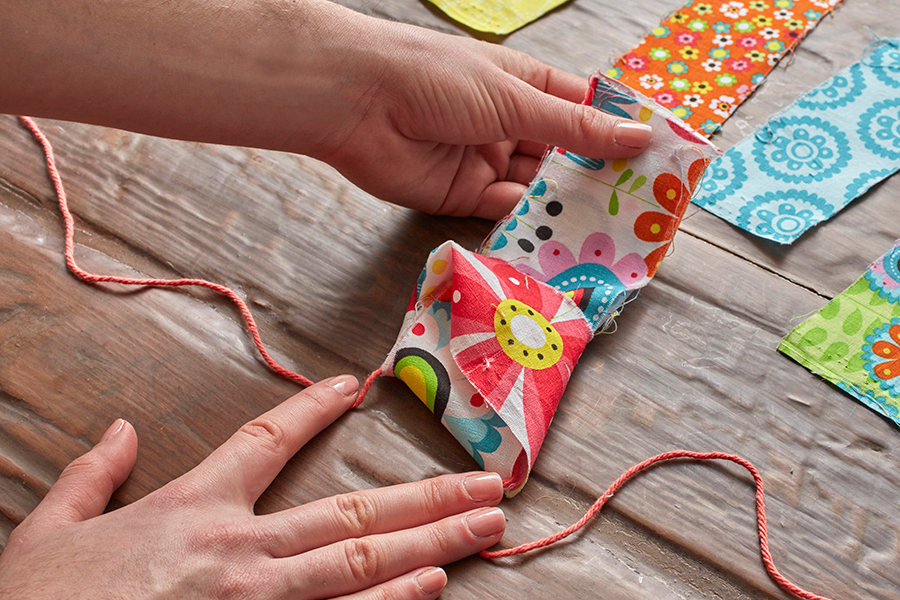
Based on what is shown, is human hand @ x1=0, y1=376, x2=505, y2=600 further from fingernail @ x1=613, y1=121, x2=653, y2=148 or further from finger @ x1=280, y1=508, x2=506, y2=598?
fingernail @ x1=613, y1=121, x2=653, y2=148

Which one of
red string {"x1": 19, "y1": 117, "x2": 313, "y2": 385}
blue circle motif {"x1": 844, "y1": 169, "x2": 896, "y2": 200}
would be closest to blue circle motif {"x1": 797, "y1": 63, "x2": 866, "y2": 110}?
blue circle motif {"x1": 844, "y1": 169, "x2": 896, "y2": 200}

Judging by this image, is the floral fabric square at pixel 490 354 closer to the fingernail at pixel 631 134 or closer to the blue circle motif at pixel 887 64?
the fingernail at pixel 631 134

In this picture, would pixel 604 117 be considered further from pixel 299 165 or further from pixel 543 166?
pixel 299 165

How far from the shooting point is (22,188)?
3.06 feet

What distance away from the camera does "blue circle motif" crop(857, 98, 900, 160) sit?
3.16ft

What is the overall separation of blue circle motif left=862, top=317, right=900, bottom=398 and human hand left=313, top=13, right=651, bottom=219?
39 cm

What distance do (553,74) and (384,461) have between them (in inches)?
24.2

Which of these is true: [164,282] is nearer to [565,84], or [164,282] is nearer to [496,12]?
[565,84]

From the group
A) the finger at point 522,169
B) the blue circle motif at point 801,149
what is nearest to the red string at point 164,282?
the finger at point 522,169

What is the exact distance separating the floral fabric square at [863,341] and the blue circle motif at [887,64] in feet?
1.17

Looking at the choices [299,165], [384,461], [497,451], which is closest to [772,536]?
[497,451]

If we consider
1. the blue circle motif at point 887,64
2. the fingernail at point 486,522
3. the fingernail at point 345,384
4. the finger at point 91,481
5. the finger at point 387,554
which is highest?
the blue circle motif at point 887,64

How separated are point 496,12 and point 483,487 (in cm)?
88

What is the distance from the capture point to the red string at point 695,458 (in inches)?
26.7
